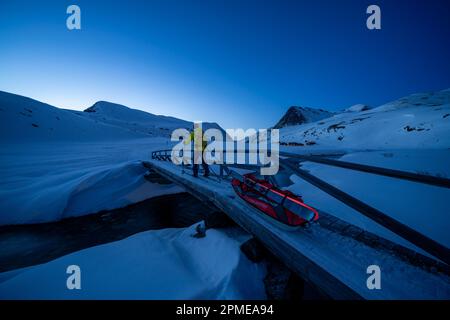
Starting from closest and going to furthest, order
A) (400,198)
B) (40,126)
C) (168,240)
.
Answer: (400,198) < (168,240) < (40,126)

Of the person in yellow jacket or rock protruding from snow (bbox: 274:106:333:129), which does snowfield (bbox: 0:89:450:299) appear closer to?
the person in yellow jacket

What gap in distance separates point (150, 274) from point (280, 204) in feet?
9.99

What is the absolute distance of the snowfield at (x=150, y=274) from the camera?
301 cm

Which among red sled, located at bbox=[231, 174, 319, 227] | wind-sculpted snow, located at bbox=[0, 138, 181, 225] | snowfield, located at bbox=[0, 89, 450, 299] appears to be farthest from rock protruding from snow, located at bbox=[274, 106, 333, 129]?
red sled, located at bbox=[231, 174, 319, 227]

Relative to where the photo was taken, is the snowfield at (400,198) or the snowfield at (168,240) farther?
the snowfield at (400,198)

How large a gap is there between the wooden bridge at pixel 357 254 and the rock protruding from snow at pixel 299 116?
325 ft

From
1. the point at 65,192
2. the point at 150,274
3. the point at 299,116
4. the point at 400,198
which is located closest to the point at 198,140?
the point at 150,274

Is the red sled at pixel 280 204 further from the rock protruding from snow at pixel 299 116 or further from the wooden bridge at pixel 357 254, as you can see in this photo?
the rock protruding from snow at pixel 299 116

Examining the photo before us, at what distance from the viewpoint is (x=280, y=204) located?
11.8 ft

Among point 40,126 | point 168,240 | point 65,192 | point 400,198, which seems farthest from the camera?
Result: point 40,126

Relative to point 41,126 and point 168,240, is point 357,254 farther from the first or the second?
point 41,126

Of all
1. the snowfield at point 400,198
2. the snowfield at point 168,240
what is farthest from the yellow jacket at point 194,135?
the snowfield at point 400,198

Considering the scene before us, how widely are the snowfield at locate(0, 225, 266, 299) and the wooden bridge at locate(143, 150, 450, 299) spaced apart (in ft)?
2.84
